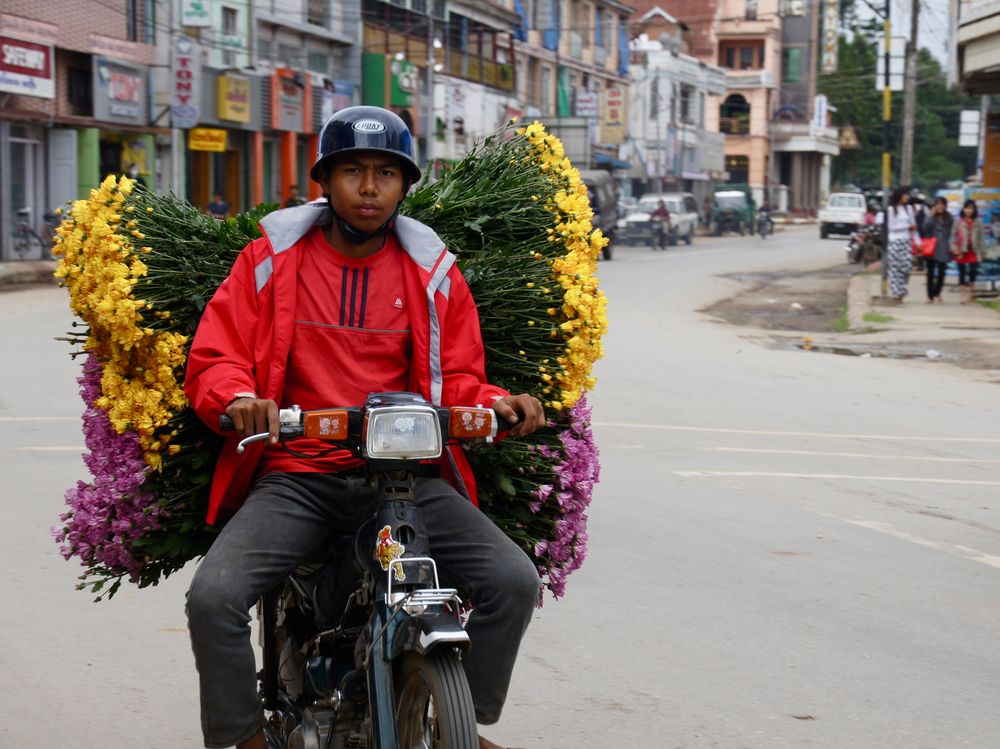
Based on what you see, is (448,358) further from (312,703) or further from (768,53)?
(768,53)

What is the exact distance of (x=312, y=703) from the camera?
3.68m

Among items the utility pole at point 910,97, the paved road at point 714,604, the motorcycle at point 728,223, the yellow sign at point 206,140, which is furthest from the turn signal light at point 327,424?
the motorcycle at point 728,223

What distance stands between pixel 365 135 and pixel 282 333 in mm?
511

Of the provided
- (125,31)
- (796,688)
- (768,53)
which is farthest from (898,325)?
(768,53)

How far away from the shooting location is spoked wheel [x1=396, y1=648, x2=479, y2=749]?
3006 mm

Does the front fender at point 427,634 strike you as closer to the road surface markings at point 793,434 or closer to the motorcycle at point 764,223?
the road surface markings at point 793,434

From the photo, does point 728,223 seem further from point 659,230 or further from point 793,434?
point 793,434

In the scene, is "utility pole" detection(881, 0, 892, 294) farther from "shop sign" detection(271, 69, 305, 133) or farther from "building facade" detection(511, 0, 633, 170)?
"building facade" detection(511, 0, 633, 170)

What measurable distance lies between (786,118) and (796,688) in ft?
304

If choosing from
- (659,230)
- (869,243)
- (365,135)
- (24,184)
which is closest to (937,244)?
(869,243)

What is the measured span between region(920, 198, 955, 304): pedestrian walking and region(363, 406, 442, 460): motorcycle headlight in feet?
72.5

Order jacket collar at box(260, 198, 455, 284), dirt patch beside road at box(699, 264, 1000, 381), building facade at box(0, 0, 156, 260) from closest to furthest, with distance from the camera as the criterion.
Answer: jacket collar at box(260, 198, 455, 284)
dirt patch beside road at box(699, 264, 1000, 381)
building facade at box(0, 0, 156, 260)

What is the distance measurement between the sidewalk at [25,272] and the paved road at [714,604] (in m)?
14.8

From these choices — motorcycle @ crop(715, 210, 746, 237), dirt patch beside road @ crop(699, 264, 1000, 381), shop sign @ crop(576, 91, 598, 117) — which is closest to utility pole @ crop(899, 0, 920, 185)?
dirt patch beside road @ crop(699, 264, 1000, 381)
